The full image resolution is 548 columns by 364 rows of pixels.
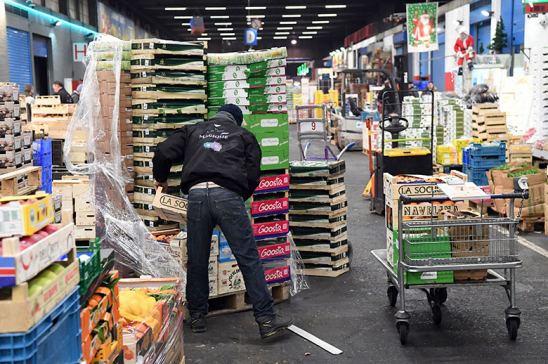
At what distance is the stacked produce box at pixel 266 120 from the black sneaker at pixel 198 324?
0.98 m

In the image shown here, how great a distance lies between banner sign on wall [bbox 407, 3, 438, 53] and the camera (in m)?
24.2

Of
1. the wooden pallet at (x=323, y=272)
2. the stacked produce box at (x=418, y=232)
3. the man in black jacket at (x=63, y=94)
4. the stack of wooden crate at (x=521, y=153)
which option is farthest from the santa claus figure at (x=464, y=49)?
the stacked produce box at (x=418, y=232)

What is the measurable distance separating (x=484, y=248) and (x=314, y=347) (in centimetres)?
163

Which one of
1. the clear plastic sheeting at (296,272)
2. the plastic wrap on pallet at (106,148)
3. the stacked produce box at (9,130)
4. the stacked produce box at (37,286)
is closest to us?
the stacked produce box at (37,286)

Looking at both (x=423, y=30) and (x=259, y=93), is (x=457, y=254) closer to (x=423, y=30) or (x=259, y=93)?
(x=259, y=93)

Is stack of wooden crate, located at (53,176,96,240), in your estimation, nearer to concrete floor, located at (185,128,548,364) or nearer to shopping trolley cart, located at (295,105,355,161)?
concrete floor, located at (185,128,548,364)

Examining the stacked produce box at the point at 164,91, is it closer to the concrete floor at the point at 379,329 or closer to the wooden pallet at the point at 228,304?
the wooden pallet at the point at 228,304

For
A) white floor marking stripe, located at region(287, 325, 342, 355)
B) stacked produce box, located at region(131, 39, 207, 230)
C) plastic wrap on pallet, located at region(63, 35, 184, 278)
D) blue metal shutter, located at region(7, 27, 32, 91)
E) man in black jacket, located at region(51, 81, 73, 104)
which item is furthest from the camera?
blue metal shutter, located at region(7, 27, 32, 91)

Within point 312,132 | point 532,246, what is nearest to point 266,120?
point 532,246

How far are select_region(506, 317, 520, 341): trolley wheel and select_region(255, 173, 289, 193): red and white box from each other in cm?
249

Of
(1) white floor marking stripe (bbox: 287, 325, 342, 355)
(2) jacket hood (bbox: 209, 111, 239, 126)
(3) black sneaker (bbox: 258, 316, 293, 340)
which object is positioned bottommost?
Answer: (1) white floor marking stripe (bbox: 287, 325, 342, 355)

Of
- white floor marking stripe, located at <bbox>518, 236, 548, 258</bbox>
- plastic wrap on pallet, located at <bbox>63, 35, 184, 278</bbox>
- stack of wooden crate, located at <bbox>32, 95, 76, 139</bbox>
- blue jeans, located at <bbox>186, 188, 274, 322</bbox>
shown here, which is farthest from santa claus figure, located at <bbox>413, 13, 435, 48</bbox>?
blue jeans, located at <bbox>186, 188, 274, 322</bbox>

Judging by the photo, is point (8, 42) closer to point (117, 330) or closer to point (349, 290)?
point (349, 290)

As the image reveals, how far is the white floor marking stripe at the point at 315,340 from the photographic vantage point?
5.89m
